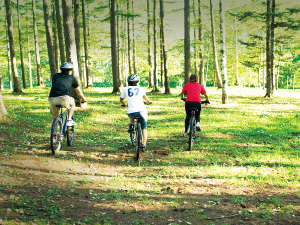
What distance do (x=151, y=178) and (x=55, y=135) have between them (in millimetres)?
3003

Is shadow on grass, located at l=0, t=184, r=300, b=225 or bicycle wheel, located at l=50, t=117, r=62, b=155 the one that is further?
bicycle wheel, located at l=50, t=117, r=62, b=155

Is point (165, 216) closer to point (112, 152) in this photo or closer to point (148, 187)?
point (148, 187)

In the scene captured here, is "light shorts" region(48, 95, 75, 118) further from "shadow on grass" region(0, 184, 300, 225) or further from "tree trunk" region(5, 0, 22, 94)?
"tree trunk" region(5, 0, 22, 94)

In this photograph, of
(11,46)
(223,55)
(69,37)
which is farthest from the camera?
(11,46)

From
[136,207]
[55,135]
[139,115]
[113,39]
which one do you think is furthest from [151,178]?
[113,39]

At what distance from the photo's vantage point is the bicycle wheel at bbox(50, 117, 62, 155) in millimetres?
7069

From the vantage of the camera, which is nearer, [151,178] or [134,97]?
[151,178]

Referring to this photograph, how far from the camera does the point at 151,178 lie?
20.5 feet

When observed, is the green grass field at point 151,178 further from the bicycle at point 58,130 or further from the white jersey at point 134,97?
the white jersey at point 134,97

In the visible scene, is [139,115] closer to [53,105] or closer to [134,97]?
[134,97]

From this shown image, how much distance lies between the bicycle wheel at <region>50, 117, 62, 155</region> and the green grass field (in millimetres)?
267

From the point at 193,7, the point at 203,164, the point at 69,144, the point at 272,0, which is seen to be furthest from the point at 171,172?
the point at 193,7

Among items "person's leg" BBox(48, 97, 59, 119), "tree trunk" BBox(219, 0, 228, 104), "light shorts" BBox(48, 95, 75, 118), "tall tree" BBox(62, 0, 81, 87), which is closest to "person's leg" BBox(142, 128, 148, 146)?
"light shorts" BBox(48, 95, 75, 118)

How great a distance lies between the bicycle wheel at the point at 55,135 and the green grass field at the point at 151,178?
27cm
